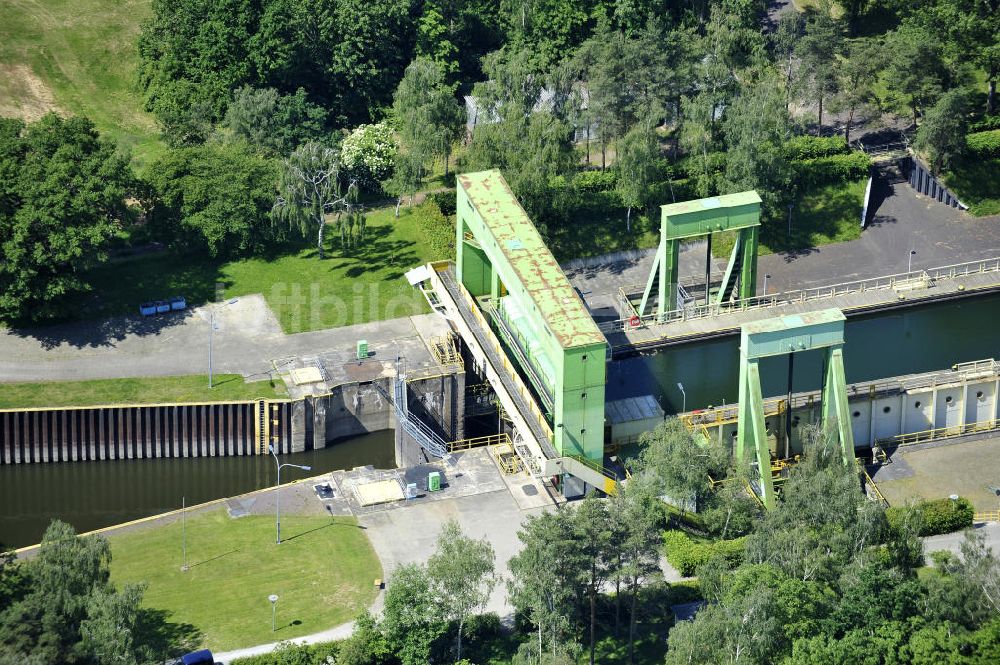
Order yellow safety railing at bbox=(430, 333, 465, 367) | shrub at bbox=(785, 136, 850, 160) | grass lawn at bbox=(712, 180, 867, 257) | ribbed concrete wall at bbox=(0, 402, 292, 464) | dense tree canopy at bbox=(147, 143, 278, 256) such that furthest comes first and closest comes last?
shrub at bbox=(785, 136, 850, 160)
grass lawn at bbox=(712, 180, 867, 257)
dense tree canopy at bbox=(147, 143, 278, 256)
yellow safety railing at bbox=(430, 333, 465, 367)
ribbed concrete wall at bbox=(0, 402, 292, 464)

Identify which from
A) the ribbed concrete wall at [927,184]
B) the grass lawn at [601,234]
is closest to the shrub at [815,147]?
the ribbed concrete wall at [927,184]

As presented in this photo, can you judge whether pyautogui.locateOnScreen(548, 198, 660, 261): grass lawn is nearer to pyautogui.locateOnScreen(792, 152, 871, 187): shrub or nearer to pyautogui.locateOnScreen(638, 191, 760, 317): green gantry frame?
pyautogui.locateOnScreen(638, 191, 760, 317): green gantry frame

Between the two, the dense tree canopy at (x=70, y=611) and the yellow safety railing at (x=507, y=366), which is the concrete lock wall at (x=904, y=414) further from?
the dense tree canopy at (x=70, y=611)

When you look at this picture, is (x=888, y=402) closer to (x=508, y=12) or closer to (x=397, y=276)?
(x=397, y=276)

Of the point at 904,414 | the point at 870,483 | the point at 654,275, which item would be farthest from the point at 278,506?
the point at 904,414

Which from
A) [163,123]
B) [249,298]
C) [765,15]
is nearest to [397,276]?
[249,298]

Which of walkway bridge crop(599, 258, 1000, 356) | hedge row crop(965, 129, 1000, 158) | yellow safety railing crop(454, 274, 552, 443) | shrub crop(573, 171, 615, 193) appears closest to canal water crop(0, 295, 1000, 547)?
walkway bridge crop(599, 258, 1000, 356)
